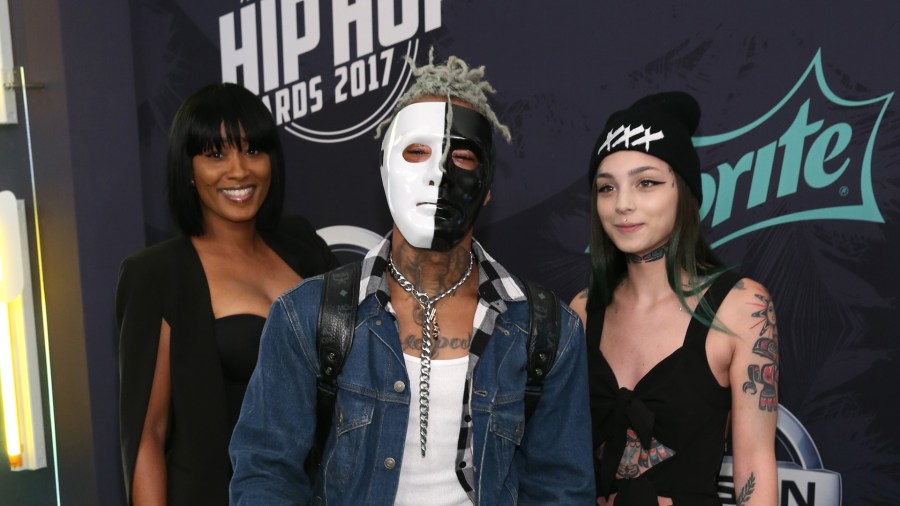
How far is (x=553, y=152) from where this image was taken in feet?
8.10

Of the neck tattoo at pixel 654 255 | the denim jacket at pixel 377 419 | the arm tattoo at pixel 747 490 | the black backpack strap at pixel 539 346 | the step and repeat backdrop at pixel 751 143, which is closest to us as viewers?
the denim jacket at pixel 377 419

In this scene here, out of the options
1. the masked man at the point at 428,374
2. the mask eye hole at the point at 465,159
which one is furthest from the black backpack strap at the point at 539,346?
the mask eye hole at the point at 465,159

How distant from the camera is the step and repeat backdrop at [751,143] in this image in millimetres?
2082

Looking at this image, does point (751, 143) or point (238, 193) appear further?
point (751, 143)

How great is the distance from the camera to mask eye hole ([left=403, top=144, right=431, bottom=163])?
1458 millimetres

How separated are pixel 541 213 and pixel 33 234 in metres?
1.87

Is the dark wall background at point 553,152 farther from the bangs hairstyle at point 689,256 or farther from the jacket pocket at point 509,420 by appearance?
the jacket pocket at point 509,420

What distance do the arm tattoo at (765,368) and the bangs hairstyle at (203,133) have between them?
4.34ft

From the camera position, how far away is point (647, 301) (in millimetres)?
1879

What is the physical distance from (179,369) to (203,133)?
597 millimetres

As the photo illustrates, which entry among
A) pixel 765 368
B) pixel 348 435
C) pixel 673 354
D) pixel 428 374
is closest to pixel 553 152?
pixel 673 354

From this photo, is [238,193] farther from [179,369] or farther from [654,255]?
[654,255]

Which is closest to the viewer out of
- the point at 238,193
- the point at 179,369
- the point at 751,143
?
the point at 179,369

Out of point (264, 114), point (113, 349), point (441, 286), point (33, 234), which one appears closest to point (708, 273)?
point (441, 286)
